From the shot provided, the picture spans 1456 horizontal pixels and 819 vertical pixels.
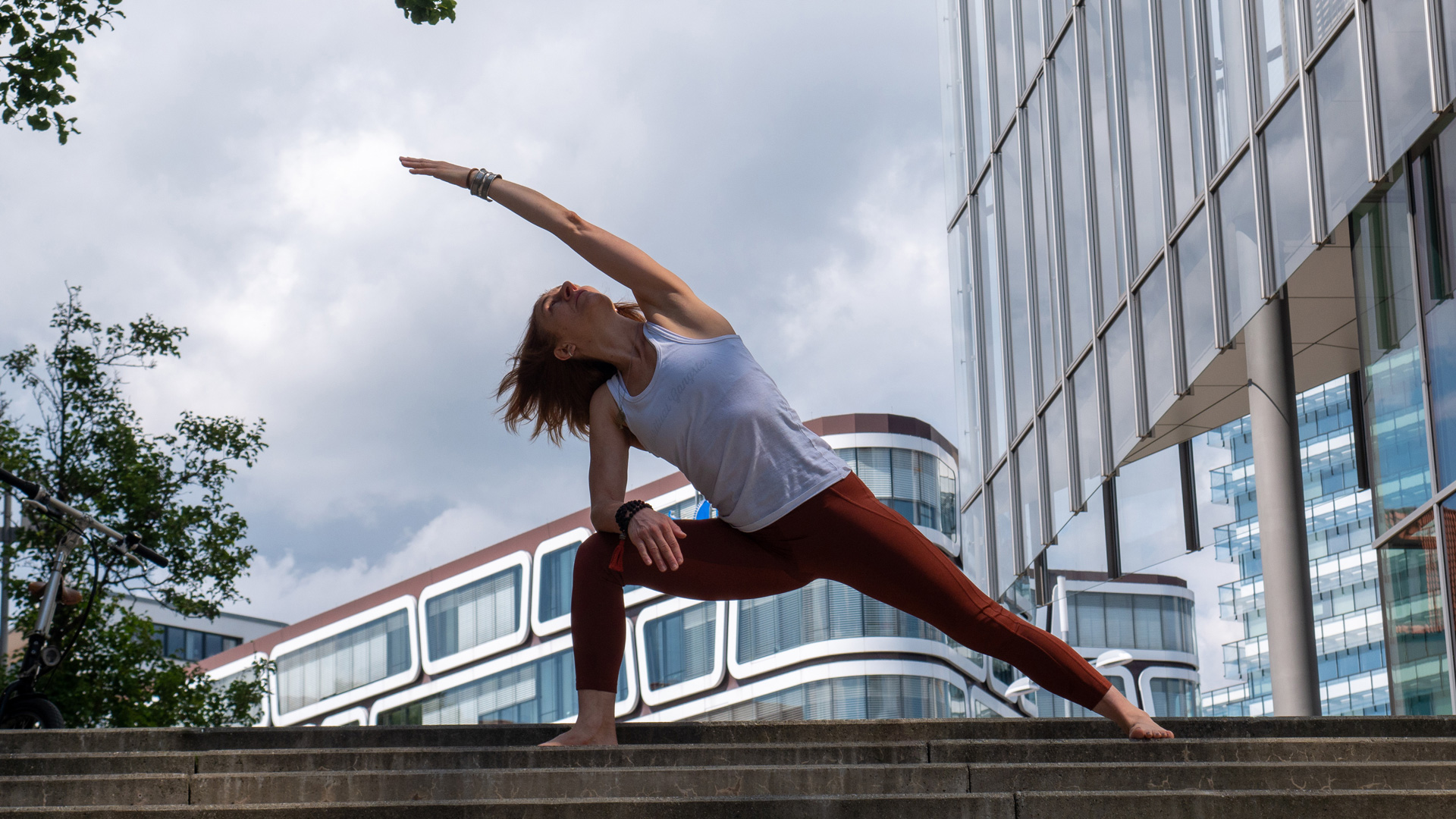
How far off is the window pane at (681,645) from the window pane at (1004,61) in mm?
26214

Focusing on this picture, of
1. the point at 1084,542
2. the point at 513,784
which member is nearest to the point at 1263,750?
the point at 513,784

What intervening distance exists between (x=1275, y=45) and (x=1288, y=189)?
46.2 inches

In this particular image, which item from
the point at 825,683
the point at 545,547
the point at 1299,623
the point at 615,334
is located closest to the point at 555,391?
the point at 615,334

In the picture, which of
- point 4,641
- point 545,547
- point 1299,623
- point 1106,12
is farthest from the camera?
point 545,547

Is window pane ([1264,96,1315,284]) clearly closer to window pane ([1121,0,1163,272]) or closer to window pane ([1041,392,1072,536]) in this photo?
window pane ([1121,0,1163,272])

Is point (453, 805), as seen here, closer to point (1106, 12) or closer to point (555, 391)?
point (555, 391)

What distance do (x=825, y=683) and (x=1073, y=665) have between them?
37.2 m

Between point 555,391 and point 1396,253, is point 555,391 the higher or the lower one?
the lower one

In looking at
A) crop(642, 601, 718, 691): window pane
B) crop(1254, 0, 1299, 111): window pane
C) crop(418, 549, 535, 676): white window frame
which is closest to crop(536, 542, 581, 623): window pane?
crop(418, 549, 535, 676): white window frame

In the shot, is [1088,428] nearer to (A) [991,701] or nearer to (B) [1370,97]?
(B) [1370,97]

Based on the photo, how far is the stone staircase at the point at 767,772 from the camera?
11.6 feet

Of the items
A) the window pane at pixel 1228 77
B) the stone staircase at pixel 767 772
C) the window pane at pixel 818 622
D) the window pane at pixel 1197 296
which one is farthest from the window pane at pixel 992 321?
the window pane at pixel 818 622

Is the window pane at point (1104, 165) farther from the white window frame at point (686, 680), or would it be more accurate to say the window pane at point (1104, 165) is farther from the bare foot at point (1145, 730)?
the white window frame at point (686, 680)

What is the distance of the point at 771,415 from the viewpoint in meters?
4.62
